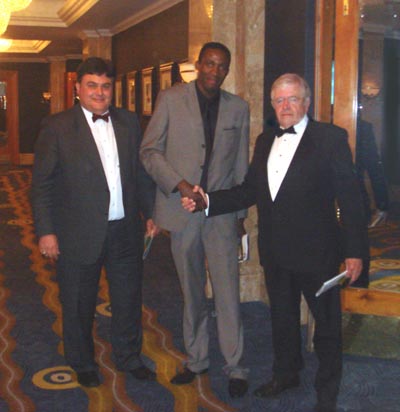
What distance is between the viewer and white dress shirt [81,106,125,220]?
3.23 metres

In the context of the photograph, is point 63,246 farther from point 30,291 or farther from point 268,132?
point 30,291

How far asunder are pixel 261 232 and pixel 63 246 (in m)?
0.97

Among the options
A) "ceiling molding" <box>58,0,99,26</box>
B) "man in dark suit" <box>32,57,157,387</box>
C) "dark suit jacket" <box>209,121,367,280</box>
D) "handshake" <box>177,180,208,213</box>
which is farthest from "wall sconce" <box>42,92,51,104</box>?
"dark suit jacket" <box>209,121,367,280</box>

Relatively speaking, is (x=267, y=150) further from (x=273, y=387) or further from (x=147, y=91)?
(x=147, y=91)

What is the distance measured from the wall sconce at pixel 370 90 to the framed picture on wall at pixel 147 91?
4.76 metres

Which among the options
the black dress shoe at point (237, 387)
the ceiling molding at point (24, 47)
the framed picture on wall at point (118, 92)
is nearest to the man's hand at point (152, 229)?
the black dress shoe at point (237, 387)

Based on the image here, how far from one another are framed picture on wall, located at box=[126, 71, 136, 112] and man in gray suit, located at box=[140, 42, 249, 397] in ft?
22.6

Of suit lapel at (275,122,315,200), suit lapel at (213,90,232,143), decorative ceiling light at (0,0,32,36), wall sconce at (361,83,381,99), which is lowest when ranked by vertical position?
suit lapel at (275,122,315,200)

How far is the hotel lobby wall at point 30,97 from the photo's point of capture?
17.8 meters

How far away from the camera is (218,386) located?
11.0 ft

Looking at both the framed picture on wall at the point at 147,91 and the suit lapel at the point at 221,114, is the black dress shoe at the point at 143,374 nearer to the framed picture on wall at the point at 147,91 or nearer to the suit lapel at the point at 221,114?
the suit lapel at the point at 221,114

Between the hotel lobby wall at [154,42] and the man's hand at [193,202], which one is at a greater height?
the hotel lobby wall at [154,42]

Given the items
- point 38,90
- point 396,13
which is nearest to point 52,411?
point 396,13

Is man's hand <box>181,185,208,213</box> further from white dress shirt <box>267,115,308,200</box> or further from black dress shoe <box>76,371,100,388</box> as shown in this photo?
black dress shoe <box>76,371,100,388</box>
